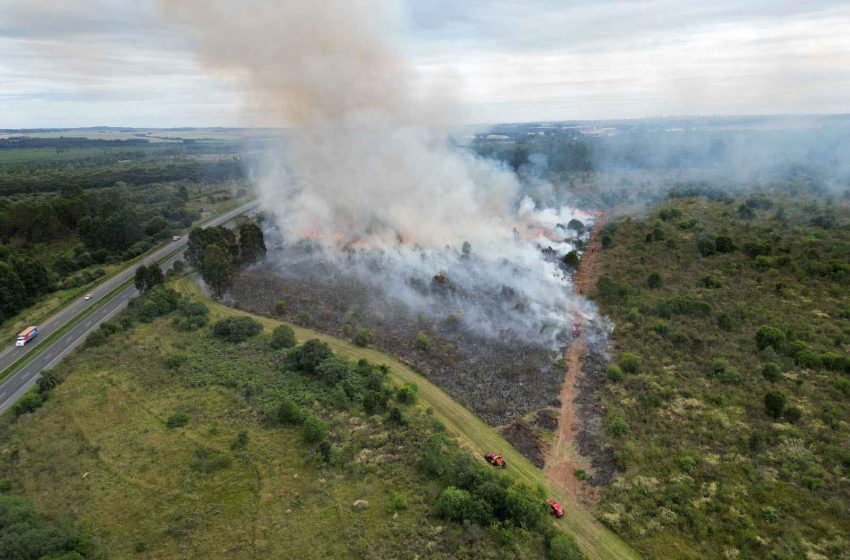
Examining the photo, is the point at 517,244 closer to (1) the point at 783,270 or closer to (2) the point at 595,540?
(1) the point at 783,270

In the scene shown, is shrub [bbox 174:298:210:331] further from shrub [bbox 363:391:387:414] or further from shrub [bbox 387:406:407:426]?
shrub [bbox 387:406:407:426]

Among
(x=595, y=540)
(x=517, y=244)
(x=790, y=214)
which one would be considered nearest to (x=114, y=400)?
(x=595, y=540)

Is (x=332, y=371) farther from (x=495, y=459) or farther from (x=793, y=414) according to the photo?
(x=793, y=414)

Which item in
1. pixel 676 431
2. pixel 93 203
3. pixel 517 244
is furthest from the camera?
pixel 93 203

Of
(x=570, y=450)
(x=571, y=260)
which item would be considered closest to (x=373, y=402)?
(x=570, y=450)

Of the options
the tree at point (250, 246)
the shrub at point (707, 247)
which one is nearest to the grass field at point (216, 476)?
the tree at point (250, 246)

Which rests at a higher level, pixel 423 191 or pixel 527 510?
pixel 423 191
